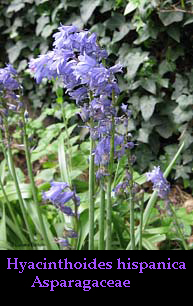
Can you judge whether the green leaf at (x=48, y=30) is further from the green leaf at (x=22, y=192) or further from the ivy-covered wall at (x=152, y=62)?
the green leaf at (x=22, y=192)

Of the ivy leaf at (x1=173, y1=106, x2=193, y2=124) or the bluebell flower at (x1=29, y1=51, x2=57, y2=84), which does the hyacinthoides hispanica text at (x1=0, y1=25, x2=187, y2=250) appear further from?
the ivy leaf at (x1=173, y1=106, x2=193, y2=124)

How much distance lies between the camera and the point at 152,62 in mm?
3225

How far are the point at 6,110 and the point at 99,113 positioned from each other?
20.5 inches

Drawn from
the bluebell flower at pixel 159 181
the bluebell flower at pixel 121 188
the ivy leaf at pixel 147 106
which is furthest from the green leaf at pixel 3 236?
the ivy leaf at pixel 147 106

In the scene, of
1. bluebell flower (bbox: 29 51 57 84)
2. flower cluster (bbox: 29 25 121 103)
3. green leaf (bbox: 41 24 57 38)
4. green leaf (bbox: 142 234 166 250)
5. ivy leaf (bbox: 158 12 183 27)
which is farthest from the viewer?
green leaf (bbox: 41 24 57 38)

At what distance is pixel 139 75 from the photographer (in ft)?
10.8

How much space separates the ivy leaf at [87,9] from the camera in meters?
3.39

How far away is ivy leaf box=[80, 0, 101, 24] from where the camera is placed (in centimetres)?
339

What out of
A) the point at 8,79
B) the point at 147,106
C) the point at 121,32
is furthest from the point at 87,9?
the point at 8,79

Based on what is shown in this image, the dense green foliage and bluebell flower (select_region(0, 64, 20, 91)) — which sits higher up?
the dense green foliage

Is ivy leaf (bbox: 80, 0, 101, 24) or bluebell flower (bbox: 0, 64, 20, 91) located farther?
ivy leaf (bbox: 80, 0, 101, 24)

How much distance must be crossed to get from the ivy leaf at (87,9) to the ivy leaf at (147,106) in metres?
0.84

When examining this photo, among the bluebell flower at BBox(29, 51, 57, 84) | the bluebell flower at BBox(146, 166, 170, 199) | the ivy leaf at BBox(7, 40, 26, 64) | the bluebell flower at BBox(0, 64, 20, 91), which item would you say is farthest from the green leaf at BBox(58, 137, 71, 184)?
the ivy leaf at BBox(7, 40, 26, 64)
